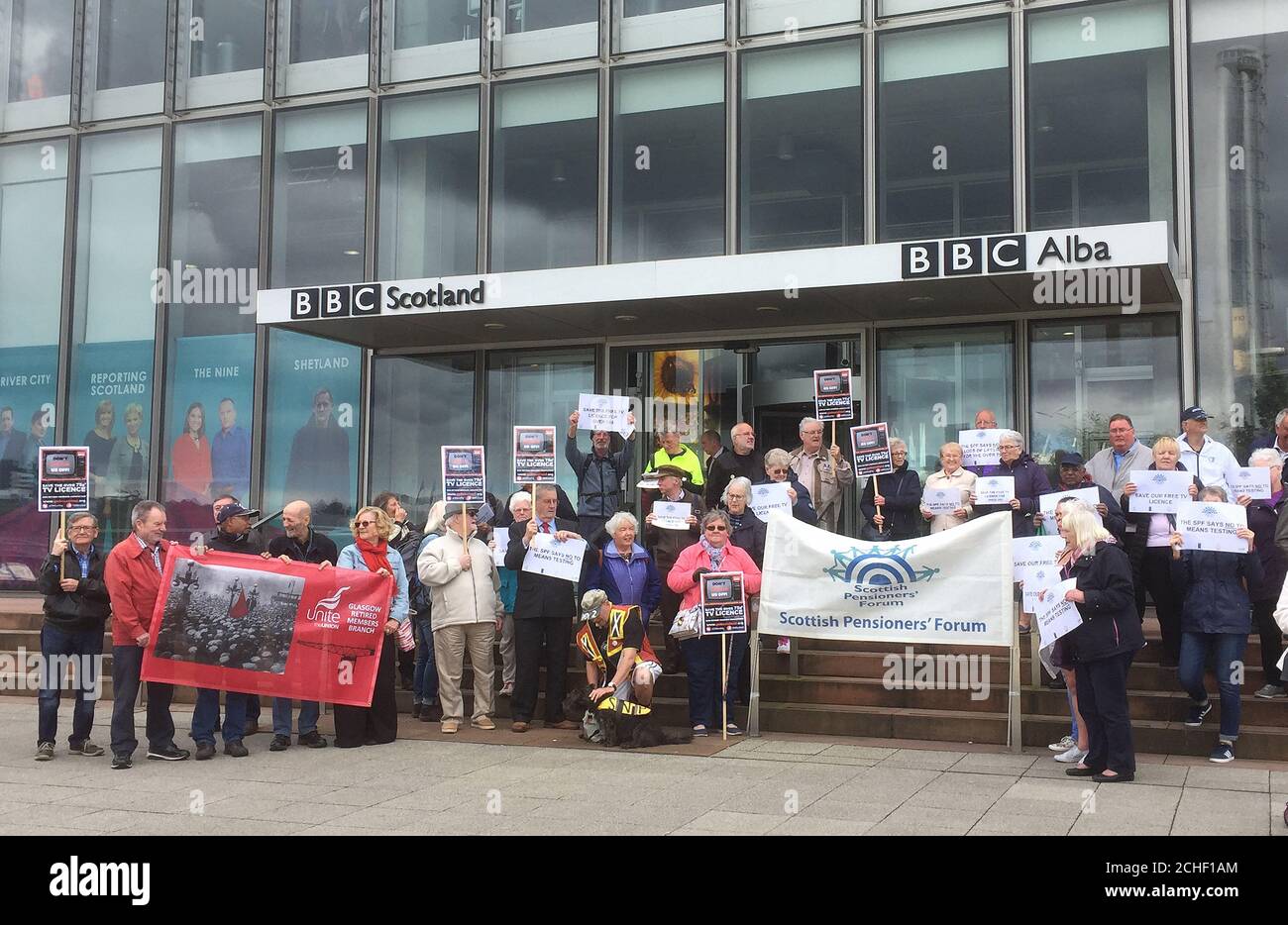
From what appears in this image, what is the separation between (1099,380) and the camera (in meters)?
14.1

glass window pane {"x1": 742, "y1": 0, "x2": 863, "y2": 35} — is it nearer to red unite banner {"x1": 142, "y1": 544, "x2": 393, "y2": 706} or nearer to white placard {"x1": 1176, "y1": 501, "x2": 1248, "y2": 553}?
white placard {"x1": 1176, "y1": 501, "x2": 1248, "y2": 553}

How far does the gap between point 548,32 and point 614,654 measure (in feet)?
32.1

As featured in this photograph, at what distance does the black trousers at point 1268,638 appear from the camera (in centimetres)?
987

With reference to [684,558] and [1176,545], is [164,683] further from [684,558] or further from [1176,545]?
[1176,545]

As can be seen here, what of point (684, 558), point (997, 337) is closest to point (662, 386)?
point (997, 337)

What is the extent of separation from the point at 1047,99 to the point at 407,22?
865 cm

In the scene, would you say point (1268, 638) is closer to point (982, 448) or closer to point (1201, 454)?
point (1201, 454)

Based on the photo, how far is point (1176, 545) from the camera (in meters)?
9.60

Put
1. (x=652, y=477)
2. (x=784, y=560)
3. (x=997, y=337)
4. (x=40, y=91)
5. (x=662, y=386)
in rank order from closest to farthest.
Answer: (x=784, y=560), (x=652, y=477), (x=997, y=337), (x=662, y=386), (x=40, y=91)

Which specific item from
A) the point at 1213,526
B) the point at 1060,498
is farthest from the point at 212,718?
the point at 1213,526

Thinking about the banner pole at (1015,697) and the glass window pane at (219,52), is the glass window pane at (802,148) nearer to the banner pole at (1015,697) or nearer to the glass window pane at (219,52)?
the banner pole at (1015,697)

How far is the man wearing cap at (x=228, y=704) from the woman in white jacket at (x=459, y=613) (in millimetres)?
1499

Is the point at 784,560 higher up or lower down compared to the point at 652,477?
lower down

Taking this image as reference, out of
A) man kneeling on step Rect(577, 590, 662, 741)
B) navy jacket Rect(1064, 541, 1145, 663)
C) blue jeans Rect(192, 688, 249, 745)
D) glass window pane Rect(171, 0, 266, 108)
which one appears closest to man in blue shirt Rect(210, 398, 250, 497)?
glass window pane Rect(171, 0, 266, 108)
